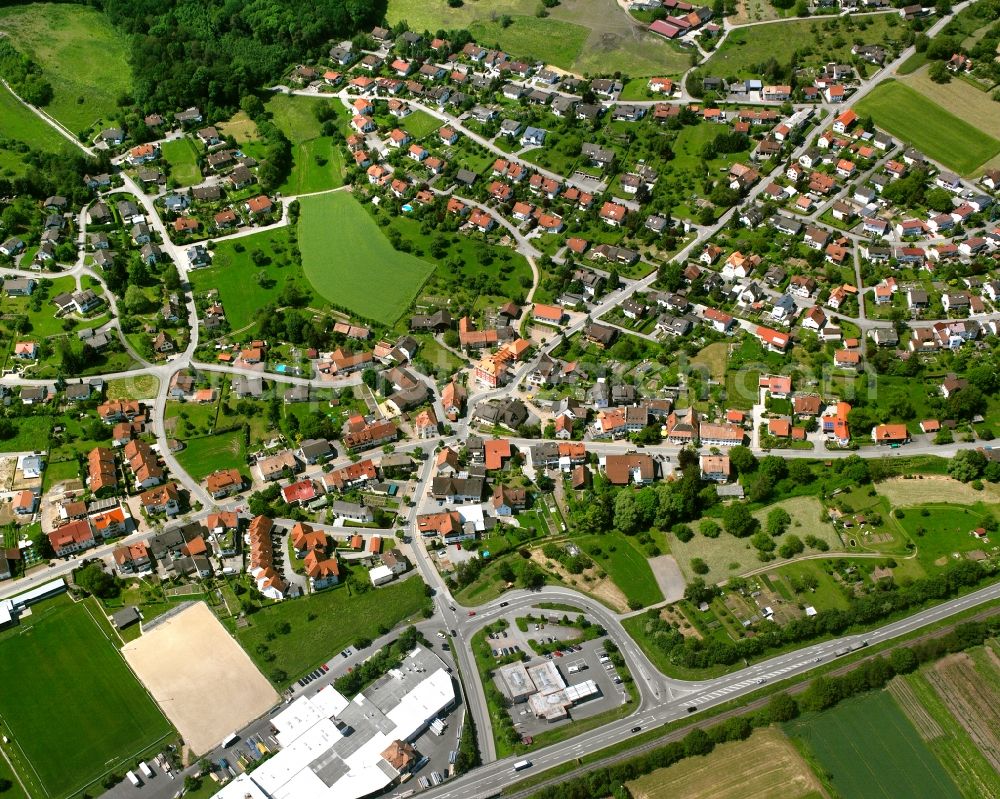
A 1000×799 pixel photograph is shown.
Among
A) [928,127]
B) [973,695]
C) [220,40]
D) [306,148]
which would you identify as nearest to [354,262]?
[306,148]

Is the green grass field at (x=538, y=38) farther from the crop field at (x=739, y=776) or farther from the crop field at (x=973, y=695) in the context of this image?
the crop field at (x=739, y=776)

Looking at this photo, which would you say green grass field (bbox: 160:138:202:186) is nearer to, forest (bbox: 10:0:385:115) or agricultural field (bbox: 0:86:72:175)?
forest (bbox: 10:0:385:115)

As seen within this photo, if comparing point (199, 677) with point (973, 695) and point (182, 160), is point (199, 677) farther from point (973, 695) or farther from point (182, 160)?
point (182, 160)

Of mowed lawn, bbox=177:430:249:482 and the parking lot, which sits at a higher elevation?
mowed lawn, bbox=177:430:249:482

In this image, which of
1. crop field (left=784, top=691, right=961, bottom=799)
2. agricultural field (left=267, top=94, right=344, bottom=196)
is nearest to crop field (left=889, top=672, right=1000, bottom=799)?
crop field (left=784, top=691, right=961, bottom=799)

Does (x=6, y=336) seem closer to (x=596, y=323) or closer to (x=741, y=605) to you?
(x=596, y=323)
